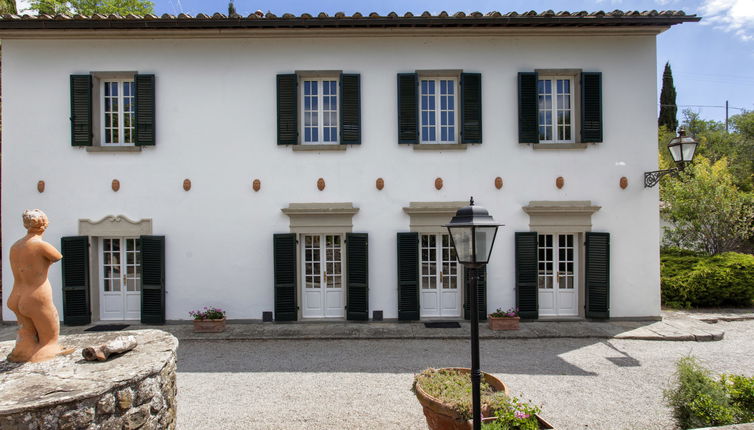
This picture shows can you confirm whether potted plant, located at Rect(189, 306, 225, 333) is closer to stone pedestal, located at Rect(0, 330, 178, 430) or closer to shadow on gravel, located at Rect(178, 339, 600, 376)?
shadow on gravel, located at Rect(178, 339, 600, 376)

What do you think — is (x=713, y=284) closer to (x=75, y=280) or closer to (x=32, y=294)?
(x=32, y=294)

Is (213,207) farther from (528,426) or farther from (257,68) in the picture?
(528,426)

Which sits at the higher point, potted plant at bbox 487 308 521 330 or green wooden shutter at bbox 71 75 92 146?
green wooden shutter at bbox 71 75 92 146

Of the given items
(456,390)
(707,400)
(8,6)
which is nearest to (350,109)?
(456,390)

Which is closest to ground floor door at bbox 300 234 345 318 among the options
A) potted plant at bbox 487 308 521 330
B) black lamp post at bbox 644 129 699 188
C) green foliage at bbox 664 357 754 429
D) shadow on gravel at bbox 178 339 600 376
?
shadow on gravel at bbox 178 339 600 376

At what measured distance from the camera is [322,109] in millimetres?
9414

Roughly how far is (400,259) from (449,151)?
274 cm

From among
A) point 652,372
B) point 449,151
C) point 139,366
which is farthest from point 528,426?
point 449,151

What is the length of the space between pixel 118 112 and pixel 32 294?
22.5 ft

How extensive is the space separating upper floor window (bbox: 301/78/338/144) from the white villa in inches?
9.8

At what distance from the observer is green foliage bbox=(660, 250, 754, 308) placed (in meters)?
10.3

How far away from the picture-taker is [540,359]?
717cm

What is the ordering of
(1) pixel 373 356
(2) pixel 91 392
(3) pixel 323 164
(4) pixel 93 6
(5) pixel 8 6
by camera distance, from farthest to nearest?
(4) pixel 93 6
(5) pixel 8 6
(3) pixel 323 164
(1) pixel 373 356
(2) pixel 91 392

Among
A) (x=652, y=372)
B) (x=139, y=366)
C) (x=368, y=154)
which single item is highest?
(x=368, y=154)
